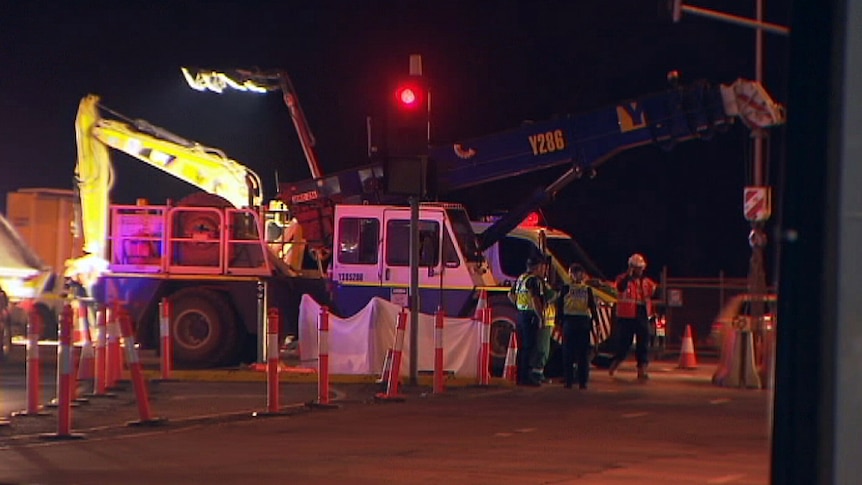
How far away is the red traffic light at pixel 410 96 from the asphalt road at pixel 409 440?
3.59 meters

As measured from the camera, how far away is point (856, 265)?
5.66 meters

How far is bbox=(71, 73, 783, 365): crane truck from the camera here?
77.4 feet

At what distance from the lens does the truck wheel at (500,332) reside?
74.9 ft

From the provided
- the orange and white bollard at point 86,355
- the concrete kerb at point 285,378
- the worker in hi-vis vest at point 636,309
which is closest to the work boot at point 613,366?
the worker in hi-vis vest at point 636,309

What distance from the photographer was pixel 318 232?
25.4 m

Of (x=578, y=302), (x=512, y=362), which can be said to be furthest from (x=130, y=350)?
(x=578, y=302)

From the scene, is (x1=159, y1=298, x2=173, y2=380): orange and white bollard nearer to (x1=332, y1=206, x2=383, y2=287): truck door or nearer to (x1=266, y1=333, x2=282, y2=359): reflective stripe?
(x1=332, y1=206, x2=383, y2=287): truck door

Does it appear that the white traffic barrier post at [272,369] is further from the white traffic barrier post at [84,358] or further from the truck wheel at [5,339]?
the truck wheel at [5,339]

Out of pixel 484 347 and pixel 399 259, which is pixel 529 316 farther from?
pixel 399 259

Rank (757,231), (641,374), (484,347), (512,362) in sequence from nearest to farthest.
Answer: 1. (484,347)
2. (512,362)
3. (641,374)
4. (757,231)

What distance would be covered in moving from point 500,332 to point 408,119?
173 inches

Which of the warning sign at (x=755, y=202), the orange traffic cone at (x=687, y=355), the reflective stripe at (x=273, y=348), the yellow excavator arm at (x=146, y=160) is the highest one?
the yellow excavator arm at (x=146, y=160)

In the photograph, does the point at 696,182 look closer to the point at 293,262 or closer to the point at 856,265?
the point at 293,262

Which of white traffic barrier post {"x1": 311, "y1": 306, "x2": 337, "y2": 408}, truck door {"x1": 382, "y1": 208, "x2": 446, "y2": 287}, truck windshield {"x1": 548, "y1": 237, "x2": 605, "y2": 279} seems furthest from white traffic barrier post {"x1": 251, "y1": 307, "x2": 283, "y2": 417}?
truck windshield {"x1": 548, "y1": 237, "x2": 605, "y2": 279}
